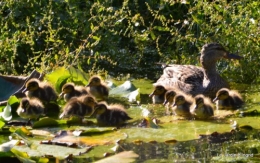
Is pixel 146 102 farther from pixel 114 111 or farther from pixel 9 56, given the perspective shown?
pixel 9 56

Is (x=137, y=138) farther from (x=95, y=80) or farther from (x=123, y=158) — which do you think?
(x=95, y=80)

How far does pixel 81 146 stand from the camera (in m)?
6.18

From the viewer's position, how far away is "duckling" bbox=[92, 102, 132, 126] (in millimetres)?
7008

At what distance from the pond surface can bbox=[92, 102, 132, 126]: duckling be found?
0.10m

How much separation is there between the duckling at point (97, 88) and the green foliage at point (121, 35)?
0.33 meters

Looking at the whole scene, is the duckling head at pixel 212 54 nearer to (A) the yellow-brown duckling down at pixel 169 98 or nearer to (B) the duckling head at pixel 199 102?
(A) the yellow-brown duckling down at pixel 169 98

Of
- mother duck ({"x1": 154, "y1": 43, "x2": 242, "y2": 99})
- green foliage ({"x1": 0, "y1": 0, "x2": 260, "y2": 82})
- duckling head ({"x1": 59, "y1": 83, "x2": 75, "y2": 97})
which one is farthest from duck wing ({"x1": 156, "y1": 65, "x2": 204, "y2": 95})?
duckling head ({"x1": 59, "y1": 83, "x2": 75, "y2": 97})

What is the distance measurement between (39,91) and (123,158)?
2.18m

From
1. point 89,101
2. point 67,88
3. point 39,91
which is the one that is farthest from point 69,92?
point 89,101

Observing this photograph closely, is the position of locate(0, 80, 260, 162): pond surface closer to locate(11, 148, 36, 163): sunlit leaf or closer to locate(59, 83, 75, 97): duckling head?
locate(11, 148, 36, 163): sunlit leaf

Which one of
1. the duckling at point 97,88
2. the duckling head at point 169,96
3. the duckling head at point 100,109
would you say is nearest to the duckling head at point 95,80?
the duckling at point 97,88

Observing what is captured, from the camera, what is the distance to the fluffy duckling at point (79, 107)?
7203 millimetres

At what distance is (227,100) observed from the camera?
7.55 metres

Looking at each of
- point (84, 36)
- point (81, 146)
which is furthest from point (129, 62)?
point (81, 146)
